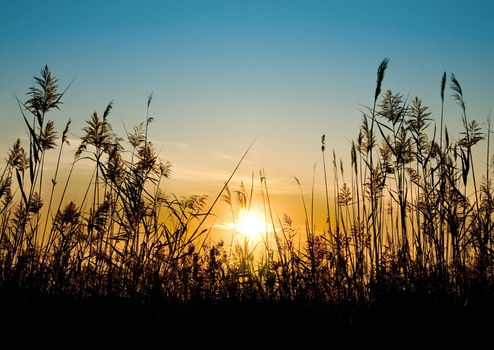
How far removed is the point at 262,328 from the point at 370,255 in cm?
152

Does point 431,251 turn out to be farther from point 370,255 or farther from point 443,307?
point 443,307

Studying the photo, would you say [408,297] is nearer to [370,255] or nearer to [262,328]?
[370,255]

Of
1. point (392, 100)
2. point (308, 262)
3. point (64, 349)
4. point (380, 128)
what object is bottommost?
point (64, 349)

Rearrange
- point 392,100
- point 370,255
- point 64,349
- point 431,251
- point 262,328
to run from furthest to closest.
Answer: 1. point 392,100
2. point 431,251
3. point 370,255
4. point 262,328
5. point 64,349

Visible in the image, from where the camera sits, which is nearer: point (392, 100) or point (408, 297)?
point (408, 297)

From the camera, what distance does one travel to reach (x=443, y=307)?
2.52m

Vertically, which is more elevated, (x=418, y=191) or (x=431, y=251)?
(x=418, y=191)

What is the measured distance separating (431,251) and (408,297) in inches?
46.4

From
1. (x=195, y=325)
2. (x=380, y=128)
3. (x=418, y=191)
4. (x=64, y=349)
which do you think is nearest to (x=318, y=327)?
(x=195, y=325)

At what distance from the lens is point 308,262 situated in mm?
3498

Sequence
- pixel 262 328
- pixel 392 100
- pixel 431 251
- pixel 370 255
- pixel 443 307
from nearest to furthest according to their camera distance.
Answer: pixel 262 328
pixel 443 307
pixel 370 255
pixel 431 251
pixel 392 100

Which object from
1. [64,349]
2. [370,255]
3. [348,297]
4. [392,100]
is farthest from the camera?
[392,100]

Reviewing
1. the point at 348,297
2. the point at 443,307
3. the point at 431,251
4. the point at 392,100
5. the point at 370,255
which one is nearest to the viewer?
the point at 443,307

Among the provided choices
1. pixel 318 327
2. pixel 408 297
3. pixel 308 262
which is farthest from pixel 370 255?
pixel 318 327
